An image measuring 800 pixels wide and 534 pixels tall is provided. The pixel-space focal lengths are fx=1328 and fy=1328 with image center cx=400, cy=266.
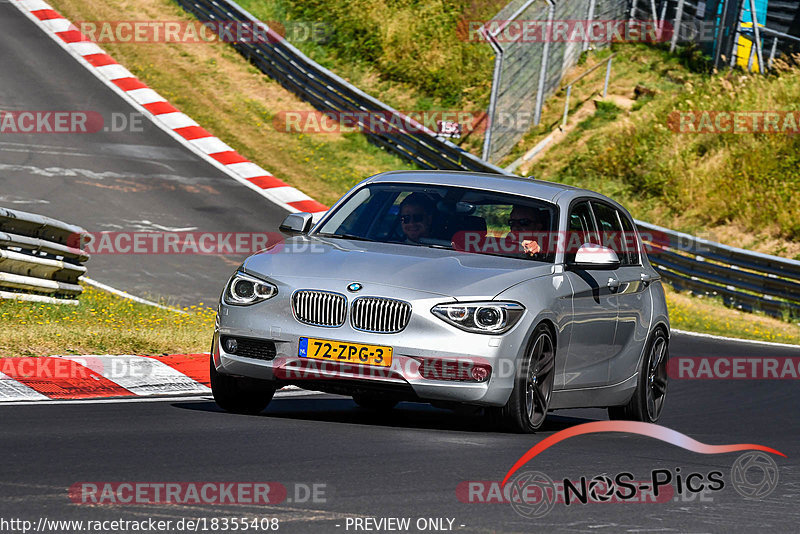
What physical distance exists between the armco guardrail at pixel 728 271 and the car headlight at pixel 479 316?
14425 mm

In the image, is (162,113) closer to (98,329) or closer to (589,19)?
(589,19)

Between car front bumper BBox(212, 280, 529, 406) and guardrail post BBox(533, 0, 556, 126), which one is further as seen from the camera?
guardrail post BBox(533, 0, 556, 126)

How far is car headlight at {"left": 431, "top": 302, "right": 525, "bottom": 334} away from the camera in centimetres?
777

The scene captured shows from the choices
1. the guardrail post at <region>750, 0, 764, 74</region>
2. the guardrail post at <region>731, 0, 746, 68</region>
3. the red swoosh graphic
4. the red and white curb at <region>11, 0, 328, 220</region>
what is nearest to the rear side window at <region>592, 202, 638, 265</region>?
the red swoosh graphic

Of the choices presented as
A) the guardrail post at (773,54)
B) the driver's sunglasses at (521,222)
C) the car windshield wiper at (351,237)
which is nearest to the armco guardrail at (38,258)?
the car windshield wiper at (351,237)

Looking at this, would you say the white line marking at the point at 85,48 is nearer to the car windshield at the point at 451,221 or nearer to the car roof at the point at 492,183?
the car roof at the point at 492,183

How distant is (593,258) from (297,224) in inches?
78.7

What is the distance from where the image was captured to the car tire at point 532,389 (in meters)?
7.99

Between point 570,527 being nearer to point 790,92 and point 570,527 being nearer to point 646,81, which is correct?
point 790,92

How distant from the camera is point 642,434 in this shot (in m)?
9.22

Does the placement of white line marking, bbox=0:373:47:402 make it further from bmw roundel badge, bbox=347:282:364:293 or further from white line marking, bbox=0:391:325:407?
bmw roundel badge, bbox=347:282:364:293

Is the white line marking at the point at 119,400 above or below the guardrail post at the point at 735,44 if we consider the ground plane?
below

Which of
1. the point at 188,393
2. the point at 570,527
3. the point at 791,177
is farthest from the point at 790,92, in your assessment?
the point at 570,527

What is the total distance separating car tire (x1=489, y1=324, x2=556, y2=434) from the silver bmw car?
1cm
